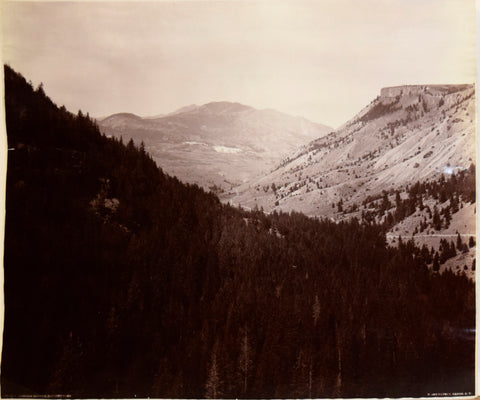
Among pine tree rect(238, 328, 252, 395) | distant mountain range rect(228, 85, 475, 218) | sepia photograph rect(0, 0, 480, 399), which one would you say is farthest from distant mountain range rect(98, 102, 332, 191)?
pine tree rect(238, 328, 252, 395)

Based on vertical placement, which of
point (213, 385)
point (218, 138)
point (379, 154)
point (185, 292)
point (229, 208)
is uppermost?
point (218, 138)

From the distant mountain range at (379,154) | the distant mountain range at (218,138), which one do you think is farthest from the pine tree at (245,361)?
the distant mountain range at (218,138)

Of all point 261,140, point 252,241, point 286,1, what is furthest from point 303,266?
point 286,1

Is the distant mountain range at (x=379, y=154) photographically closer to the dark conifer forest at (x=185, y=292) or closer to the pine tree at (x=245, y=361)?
the dark conifer forest at (x=185, y=292)

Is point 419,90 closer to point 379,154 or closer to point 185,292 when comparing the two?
point 379,154

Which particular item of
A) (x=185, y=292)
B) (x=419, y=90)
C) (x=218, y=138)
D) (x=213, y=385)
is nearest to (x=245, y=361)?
(x=213, y=385)

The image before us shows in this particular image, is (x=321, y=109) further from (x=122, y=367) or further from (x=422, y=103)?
(x=122, y=367)
